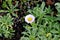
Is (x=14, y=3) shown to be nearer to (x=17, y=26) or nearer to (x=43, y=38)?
(x=17, y=26)

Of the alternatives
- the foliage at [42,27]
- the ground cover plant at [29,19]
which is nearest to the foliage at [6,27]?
the ground cover plant at [29,19]

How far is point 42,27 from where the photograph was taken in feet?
11.6

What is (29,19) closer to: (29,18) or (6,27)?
(29,18)

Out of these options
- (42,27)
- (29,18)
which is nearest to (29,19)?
(29,18)

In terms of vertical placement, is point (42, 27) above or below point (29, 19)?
below

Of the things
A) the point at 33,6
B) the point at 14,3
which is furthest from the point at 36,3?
the point at 14,3

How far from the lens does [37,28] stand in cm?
352

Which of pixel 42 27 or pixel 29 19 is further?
pixel 29 19

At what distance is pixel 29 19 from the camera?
3.66 m

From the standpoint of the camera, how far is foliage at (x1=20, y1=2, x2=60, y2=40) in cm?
346

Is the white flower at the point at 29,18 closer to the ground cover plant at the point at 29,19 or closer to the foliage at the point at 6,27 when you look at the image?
the ground cover plant at the point at 29,19

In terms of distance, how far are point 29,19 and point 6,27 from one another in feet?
1.24

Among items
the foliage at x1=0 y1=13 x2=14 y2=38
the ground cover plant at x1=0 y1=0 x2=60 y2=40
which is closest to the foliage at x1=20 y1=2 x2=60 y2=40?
the ground cover plant at x1=0 y1=0 x2=60 y2=40

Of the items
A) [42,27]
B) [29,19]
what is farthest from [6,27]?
[42,27]
